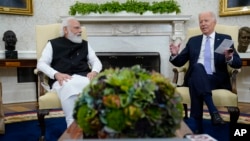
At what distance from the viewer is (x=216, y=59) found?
2.88 metres

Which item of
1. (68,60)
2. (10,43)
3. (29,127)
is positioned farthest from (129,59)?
(29,127)

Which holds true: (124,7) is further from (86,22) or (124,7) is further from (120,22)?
(86,22)

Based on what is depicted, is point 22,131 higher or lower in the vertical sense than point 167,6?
lower

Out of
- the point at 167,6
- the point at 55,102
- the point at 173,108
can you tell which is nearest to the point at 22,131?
the point at 55,102

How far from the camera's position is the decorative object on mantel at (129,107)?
128 centimetres

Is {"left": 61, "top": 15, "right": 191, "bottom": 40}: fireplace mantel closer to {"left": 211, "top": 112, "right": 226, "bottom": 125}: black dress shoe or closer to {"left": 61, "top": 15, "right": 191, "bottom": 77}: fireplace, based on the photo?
{"left": 61, "top": 15, "right": 191, "bottom": 77}: fireplace

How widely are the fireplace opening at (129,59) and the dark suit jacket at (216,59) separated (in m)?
1.64

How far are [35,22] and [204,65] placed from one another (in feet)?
10.0

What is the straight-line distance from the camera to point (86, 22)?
479 cm

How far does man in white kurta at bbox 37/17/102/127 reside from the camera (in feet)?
8.98

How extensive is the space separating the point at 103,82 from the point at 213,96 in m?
1.53

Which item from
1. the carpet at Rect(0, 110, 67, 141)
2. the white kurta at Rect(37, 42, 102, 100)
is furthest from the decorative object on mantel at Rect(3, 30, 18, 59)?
the white kurta at Rect(37, 42, 102, 100)

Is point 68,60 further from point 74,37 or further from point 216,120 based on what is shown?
point 216,120

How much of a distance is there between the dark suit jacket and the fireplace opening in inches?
64.6
